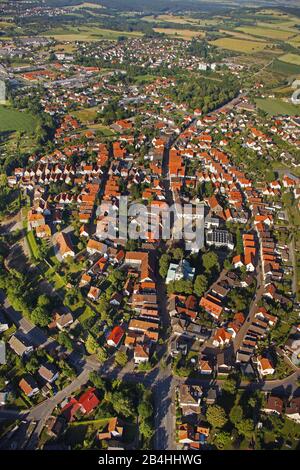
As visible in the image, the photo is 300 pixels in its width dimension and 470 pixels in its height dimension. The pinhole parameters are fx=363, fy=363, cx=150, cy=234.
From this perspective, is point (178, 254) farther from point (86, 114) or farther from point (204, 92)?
point (204, 92)

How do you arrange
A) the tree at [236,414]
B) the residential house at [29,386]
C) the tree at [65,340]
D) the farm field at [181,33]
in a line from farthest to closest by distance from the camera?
1. the farm field at [181,33]
2. the tree at [65,340]
3. the residential house at [29,386]
4. the tree at [236,414]

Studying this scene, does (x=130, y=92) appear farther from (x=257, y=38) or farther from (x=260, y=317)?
(x=257, y=38)

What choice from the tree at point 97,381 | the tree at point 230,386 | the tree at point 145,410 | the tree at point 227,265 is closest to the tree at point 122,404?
the tree at point 145,410

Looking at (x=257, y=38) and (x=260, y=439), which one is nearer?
(x=260, y=439)

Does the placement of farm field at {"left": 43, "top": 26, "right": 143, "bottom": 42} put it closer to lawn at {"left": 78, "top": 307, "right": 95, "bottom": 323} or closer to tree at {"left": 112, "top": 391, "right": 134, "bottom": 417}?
lawn at {"left": 78, "top": 307, "right": 95, "bottom": 323}

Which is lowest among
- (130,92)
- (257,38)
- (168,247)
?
(168,247)

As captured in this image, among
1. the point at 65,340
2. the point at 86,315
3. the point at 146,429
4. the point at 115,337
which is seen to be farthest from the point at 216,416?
the point at 86,315

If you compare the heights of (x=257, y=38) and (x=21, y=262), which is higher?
(x=257, y=38)

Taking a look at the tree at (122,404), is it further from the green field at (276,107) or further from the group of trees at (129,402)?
the green field at (276,107)
